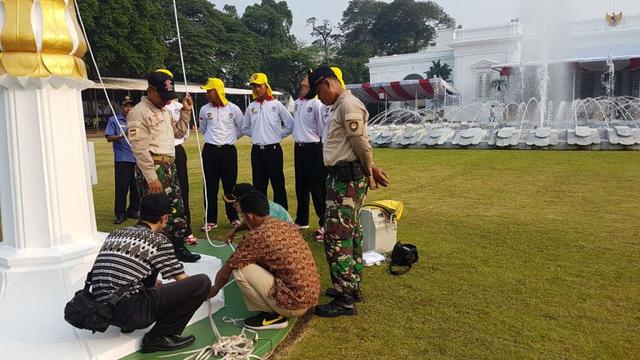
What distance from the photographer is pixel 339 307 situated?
145 inches

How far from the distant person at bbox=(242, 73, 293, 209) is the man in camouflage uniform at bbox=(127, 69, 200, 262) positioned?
Result: 1359mm

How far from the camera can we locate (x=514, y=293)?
13.0ft

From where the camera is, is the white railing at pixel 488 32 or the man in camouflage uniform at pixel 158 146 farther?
the white railing at pixel 488 32

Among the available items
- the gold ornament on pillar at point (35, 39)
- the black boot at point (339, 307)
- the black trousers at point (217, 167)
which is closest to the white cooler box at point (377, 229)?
the black boot at point (339, 307)

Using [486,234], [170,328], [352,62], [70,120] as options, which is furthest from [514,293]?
[352,62]

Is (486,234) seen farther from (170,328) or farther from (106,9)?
(106,9)

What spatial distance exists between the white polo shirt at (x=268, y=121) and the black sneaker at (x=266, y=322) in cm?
290

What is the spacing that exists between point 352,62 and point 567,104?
26744 millimetres

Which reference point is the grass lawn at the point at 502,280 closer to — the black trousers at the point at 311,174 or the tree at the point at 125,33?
the black trousers at the point at 311,174

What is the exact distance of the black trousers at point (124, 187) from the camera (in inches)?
280

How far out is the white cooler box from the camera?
16.3ft

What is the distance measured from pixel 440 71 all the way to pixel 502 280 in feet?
133

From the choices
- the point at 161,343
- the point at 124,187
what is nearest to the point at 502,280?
the point at 161,343

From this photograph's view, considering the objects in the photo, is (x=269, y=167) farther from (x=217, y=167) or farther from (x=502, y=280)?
(x=502, y=280)
